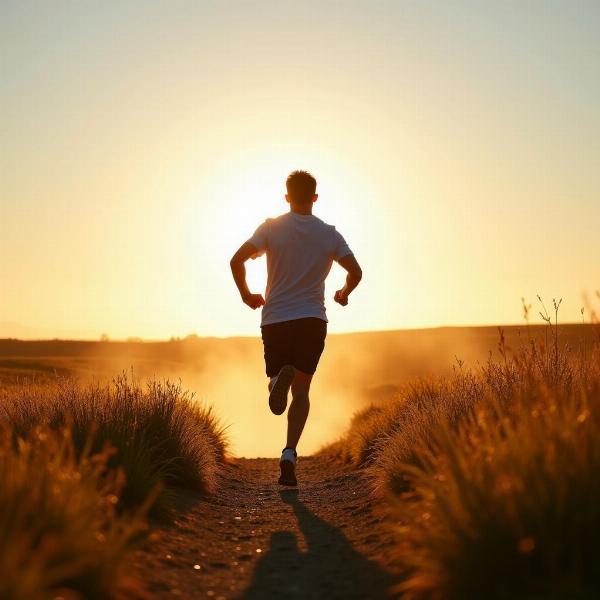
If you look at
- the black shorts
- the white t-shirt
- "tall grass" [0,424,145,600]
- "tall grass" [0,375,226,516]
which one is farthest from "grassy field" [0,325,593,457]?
"tall grass" [0,424,145,600]

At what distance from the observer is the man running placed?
720 centimetres

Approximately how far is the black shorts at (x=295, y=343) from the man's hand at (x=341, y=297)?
0.91 feet

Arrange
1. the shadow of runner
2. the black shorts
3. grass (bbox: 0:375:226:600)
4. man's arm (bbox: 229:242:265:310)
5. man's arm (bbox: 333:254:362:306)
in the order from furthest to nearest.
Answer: man's arm (bbox: 333:254:362:306) → man's arm (bbox: 229:242:265:310) → the black shorts → the shadow of runner → grass (bbox: 0:375:226:600)

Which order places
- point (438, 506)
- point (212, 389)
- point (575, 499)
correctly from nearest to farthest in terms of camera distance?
1. point (575, 499)
2. point (438, 506)
3. point (212, 389)

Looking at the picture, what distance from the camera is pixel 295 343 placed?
23.7 feet

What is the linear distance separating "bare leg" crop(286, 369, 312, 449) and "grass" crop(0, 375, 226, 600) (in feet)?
2.71

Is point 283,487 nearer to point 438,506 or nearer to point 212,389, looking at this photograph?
point 438,506

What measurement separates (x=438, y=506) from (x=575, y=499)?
638 millimetres

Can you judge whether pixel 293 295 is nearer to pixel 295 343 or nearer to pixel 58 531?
pixel 295 343

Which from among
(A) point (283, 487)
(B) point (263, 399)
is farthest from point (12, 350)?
(A) point (283, 487)

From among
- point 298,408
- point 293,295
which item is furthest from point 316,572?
point 293,295

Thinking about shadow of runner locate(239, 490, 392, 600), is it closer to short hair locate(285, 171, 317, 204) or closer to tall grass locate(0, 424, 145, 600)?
tall grass locate(0, 424, 145, 600)

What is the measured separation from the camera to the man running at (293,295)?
720 cm

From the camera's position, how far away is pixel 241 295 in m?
7.37
